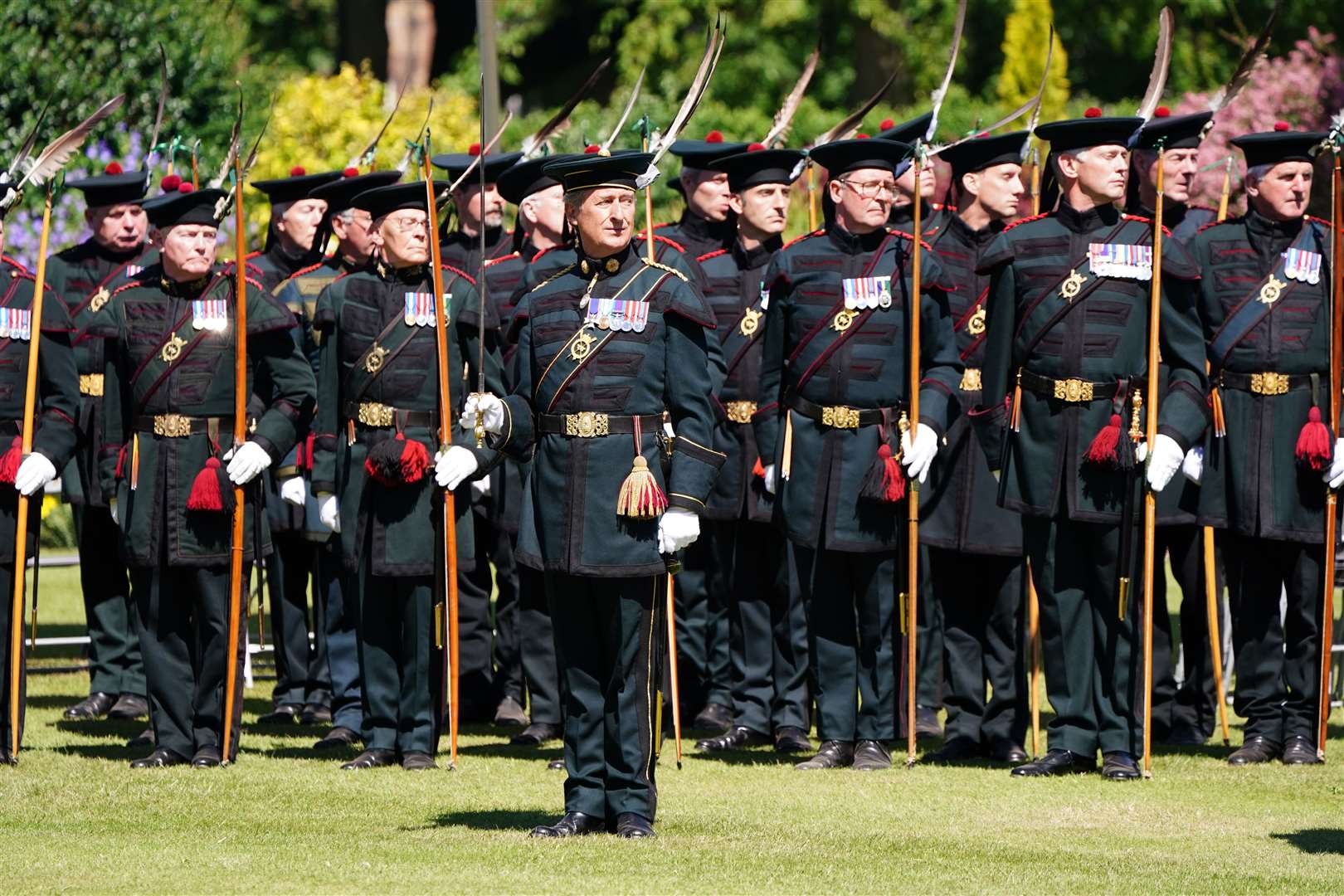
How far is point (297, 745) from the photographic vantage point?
34.8 feet

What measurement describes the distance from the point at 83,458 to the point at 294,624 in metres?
1.25

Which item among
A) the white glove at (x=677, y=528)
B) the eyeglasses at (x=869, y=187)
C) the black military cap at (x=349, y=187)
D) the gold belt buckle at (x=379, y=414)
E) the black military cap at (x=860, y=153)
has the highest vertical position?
the black military cap at (x=860, y=153)

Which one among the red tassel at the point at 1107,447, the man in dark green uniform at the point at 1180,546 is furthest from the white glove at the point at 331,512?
the man in dark green uniform at the point at 1180,546

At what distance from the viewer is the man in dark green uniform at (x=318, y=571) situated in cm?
1052

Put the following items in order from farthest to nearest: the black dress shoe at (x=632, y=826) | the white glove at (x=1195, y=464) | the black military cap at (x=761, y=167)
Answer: the black military cap at (x=761, y=167) < the white glove at (x=1195, y=464) < the black dress shoe at (x=632, y=826)

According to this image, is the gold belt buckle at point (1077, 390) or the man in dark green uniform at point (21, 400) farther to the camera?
the man in dark green uniform at point (21, 400)

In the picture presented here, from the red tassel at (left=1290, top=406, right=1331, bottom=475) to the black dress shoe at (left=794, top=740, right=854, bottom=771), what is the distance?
2.07 meters

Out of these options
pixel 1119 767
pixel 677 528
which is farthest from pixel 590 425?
pixel 1119 767

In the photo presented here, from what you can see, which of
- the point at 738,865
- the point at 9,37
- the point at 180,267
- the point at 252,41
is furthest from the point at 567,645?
the point at 252,41

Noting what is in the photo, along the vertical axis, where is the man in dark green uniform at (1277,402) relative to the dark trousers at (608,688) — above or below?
above

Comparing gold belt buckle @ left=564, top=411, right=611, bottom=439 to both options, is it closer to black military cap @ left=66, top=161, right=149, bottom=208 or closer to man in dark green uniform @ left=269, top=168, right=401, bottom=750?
man in dark green uniform @ left=269, top=168, right=401, bottom=750

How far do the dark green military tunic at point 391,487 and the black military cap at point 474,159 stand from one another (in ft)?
4.80

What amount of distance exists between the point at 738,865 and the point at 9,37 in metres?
11.8

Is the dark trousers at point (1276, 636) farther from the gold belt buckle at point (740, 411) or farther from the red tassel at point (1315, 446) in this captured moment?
the gold belt buckle at point (740, 411)
